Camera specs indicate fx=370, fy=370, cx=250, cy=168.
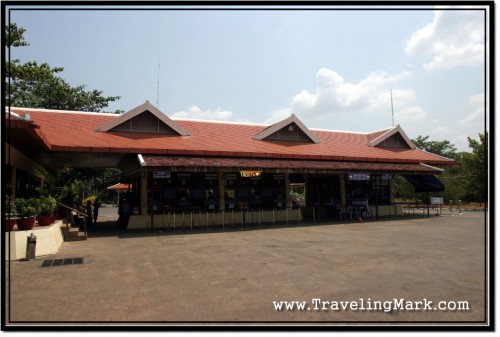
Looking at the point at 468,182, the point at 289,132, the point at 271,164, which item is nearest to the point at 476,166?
the point at 468,182

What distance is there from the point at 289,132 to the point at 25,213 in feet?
52.1

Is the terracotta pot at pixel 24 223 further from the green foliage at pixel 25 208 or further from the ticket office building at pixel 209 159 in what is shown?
the ticket office building at pixel 209 159

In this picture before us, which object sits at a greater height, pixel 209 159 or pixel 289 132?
pixel 289 132

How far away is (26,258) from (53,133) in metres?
8.44

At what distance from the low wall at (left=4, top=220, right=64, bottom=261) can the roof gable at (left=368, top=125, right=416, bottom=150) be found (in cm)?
2016

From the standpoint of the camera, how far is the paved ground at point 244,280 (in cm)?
498

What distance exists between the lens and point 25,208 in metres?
9.57

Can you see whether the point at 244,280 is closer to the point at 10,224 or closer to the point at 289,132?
the point at 10,224

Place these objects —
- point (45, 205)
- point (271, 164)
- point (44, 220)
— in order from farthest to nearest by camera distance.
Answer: point (271, 164) → point (44, 220) → point (45, 205)

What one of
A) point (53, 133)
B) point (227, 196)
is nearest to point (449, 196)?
point (227, 196)

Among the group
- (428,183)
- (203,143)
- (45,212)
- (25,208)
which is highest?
(203,143)

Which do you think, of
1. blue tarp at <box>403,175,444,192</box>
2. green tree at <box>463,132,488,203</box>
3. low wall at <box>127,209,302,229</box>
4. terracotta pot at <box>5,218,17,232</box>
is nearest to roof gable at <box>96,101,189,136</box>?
low wall at <box>127,209,302,229</box>

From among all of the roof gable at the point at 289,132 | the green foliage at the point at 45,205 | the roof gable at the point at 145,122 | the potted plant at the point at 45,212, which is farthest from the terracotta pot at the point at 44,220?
the roof gable at the point at 289,132

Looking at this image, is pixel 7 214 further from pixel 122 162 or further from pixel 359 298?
pixel 122 162
